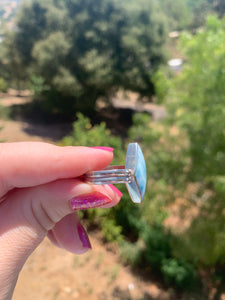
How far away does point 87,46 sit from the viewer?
786 centimetres

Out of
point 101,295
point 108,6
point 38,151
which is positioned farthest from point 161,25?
point 38,151

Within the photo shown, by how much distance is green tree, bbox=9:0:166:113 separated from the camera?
25.1 ft

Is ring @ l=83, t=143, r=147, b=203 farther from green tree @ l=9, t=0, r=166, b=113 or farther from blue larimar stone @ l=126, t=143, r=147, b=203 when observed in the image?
green tree @ l=9, t=0, r=166, b=113

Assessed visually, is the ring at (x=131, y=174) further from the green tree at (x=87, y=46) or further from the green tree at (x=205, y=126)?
the green tree at (x=87, y=46)

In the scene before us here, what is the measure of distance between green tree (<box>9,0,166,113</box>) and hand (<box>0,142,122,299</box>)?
7047 mm

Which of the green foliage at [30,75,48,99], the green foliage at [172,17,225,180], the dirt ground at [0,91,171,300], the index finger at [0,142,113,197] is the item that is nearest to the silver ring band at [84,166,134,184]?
the index finger at [0,142,113,197]

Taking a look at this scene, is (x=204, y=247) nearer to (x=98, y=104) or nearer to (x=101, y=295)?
(x=101, y=295)

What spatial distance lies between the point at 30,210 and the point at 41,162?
0.21 meters

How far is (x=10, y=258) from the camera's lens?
3.00ft

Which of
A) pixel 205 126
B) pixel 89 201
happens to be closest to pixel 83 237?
pixel 89 201

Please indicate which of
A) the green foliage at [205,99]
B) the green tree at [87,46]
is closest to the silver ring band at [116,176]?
the green foliage at [205,99]

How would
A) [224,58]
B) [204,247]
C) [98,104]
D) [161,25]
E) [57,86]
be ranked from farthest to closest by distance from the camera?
1. [98,104]
2. [161,25]
3. [57,86]
4. [204,247]
5. [224,58]

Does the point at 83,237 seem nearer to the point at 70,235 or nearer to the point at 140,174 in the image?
the point at 70,235

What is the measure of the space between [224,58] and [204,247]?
8.80 ft
